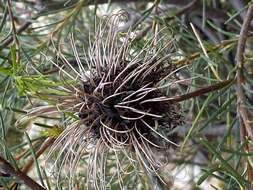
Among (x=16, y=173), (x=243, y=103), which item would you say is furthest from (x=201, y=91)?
(x=16, y=173)

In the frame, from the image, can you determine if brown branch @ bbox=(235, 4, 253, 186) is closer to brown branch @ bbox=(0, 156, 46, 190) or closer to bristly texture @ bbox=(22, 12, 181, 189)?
bristly texture @ bbox=(22, 12, 181, 189)

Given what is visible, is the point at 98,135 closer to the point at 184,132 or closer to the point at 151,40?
the point at 151,40

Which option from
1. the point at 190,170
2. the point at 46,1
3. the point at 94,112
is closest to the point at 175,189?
the point at 190,170

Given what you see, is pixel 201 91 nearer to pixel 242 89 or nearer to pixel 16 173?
pixel 242 89

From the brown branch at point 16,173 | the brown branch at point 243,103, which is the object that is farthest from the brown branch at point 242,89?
the brown branch at point 16,173

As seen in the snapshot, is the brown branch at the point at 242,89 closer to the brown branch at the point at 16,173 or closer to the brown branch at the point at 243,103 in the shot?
the brown branch at the point at 243,103

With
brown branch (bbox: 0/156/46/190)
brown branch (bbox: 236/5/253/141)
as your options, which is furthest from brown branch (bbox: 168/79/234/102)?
brown branch (bbox: 0/156/46/190)

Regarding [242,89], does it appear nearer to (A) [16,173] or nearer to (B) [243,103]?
(B) [243,103]

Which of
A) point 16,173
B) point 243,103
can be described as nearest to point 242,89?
point 243,103
